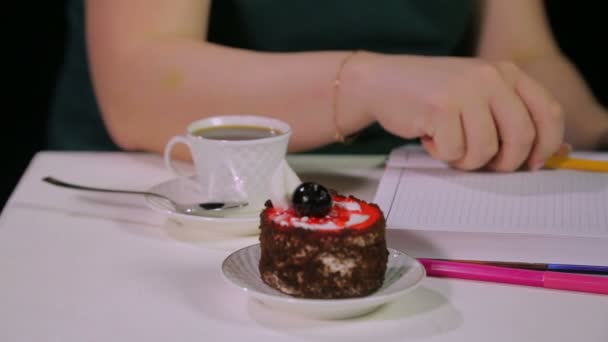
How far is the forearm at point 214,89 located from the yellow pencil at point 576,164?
22 centimetres

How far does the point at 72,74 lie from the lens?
1.48 meters

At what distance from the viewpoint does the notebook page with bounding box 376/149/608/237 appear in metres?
0.74

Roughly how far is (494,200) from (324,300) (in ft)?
0.99

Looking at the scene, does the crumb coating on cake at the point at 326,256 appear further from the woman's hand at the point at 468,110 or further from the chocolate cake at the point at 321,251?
the woman's hand at the point at 468,110

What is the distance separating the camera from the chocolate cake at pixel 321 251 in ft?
1.94

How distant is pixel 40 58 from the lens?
1778mm

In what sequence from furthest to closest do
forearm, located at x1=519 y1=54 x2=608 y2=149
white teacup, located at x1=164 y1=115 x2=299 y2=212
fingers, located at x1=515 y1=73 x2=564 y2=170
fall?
forearm, located at x1=519 y1=54 x2=608 y2=149, fingers, located at x1=515 y1=73 x2=564 y2=170, white teacup, located at x1=164 y1=115 x2=299 y2=212

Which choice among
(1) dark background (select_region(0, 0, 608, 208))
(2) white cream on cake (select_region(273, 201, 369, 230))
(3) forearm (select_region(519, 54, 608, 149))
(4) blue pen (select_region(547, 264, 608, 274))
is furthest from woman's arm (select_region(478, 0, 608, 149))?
(2) white cream on cake (select_region(273, 201, 369, 230))

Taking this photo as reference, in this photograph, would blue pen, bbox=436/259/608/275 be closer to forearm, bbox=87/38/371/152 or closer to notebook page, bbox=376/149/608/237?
notebook page, bbox=376/149/608/237

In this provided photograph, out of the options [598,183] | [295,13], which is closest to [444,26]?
[295,13]

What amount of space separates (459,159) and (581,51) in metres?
0.89

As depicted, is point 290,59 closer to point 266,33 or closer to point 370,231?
point 266,33

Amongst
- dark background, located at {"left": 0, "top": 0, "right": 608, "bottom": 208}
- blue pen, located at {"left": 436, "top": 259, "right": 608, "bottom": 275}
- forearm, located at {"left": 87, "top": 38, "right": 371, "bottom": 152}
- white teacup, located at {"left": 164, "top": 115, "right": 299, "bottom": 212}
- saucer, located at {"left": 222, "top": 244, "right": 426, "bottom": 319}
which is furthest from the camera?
dark background, located at {"left": 0, "top": 0, "right": 608, "bottom": 208}

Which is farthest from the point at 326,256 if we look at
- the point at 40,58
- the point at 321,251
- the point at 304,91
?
the point at 40,58
